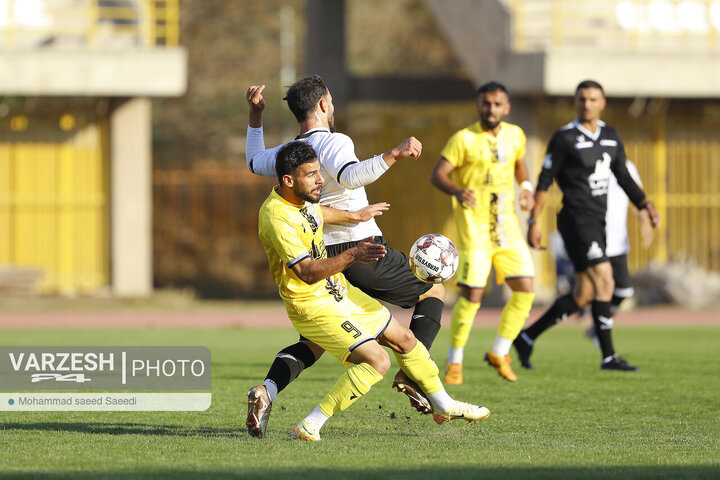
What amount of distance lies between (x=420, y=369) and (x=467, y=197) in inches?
114

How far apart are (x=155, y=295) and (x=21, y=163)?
3653mm

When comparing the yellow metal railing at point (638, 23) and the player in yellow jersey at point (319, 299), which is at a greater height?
the yellow metal railing at point (638, 23)

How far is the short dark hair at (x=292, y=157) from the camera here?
6793 mm

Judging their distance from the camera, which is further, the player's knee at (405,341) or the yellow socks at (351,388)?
the player's knee at (405,341)

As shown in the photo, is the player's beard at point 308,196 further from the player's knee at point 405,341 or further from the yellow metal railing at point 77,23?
the yellow metal railing at point 77,23

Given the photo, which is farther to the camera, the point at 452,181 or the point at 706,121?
the point at 706,121

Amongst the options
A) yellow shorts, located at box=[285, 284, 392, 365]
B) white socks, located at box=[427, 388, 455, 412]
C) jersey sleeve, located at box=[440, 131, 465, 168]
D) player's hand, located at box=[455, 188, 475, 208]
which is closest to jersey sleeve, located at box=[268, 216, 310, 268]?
yellow shorts, located at box=[285, 284, 392, 365]

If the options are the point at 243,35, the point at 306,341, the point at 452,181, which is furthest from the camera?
the point at 243,35

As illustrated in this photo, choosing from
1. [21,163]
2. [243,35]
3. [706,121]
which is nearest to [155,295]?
[21,163]

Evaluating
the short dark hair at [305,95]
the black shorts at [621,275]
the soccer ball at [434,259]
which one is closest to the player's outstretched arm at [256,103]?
the short dark hair at [305,95]

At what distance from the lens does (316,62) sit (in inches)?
1131

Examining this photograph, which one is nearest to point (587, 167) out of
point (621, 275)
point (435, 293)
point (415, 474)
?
point (621, 275)

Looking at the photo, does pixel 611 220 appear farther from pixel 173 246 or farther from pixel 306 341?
pixel 173 246

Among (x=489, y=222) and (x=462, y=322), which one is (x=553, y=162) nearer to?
(x=489, y=222)
